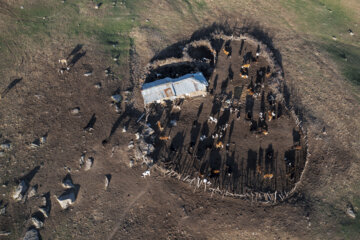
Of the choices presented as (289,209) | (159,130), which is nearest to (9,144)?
(159,130)

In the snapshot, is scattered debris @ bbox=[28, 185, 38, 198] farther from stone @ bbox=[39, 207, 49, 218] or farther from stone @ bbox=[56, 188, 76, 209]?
stone @ bbox=[56, 188, 76, 209]

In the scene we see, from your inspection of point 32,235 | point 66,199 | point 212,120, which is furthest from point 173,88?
point 32,235

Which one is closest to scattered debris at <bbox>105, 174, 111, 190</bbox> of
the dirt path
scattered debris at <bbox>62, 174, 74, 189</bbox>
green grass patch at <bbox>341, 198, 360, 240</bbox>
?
the dirt path

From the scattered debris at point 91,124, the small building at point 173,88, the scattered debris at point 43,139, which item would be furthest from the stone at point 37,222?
the small building at point 173,88

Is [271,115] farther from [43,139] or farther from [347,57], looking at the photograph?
[43,139]

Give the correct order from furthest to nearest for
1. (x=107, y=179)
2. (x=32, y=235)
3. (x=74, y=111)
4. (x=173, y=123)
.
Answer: (x=173, y=123)
(x=74, y=111)
(x=107, y=179)
(x=32, y=235)

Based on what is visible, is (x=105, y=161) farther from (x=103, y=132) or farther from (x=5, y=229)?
(x=5, y=229)
